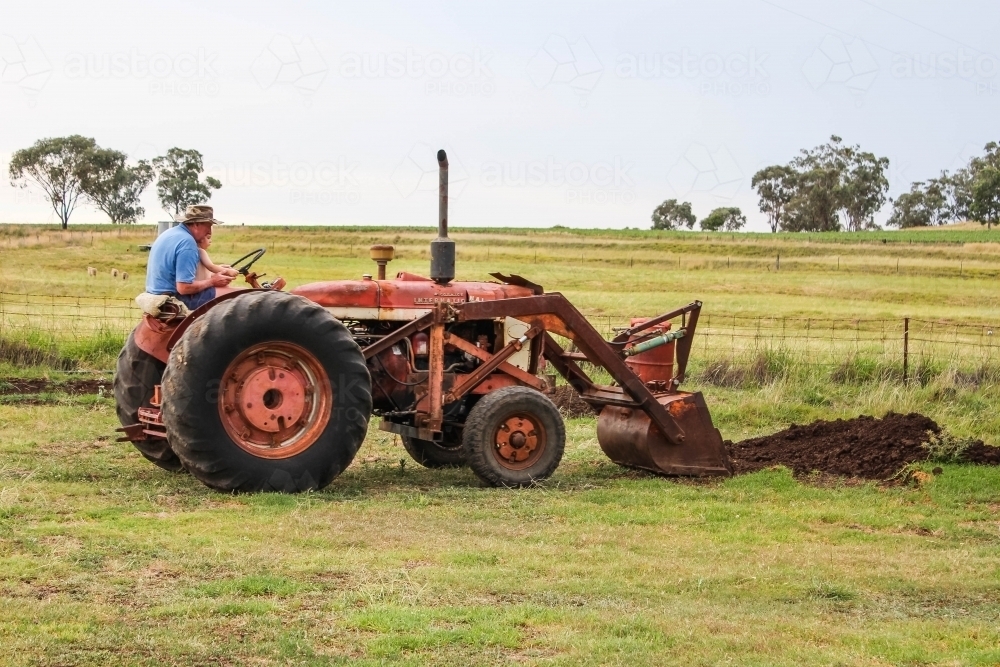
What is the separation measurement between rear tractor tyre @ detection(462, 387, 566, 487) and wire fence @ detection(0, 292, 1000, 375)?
21.5 feet

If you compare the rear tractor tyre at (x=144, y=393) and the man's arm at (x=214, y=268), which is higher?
the man's arm at (x=214, y=268)

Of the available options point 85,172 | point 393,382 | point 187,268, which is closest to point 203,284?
point 187,268

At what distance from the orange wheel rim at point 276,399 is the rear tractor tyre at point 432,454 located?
1.94 metres

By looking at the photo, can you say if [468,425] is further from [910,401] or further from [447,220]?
[910,401]

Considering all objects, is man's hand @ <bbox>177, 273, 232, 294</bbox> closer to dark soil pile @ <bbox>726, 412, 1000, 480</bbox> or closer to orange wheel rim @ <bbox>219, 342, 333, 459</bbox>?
orange wheel rim @ <bbox>219, 342, 333, 459</bbox>

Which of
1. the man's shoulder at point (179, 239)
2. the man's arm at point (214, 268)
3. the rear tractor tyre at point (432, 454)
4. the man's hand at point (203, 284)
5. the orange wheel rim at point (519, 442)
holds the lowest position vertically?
the rear tractor tyre at point (432, 454)

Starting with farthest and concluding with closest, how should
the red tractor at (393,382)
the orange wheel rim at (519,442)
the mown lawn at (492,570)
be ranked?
the orange wheel rim at (519,442), the red tractor at (393,382), the mown lawn at (492,570)

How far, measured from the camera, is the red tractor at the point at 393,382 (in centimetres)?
969

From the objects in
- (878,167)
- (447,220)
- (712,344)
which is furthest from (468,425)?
(878,167)

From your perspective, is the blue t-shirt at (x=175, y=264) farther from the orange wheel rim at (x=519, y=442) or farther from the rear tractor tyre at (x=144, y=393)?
the orange wheel rim at (x=519, y=442)

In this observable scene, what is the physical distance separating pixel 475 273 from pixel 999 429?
28.2m

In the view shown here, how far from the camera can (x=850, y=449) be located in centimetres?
1224

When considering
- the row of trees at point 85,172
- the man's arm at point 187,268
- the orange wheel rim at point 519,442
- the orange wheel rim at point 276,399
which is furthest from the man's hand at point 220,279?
the row of trees at point 85,172

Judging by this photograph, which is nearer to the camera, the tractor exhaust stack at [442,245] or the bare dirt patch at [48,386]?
the tractor exhaust stack at [442,245]
